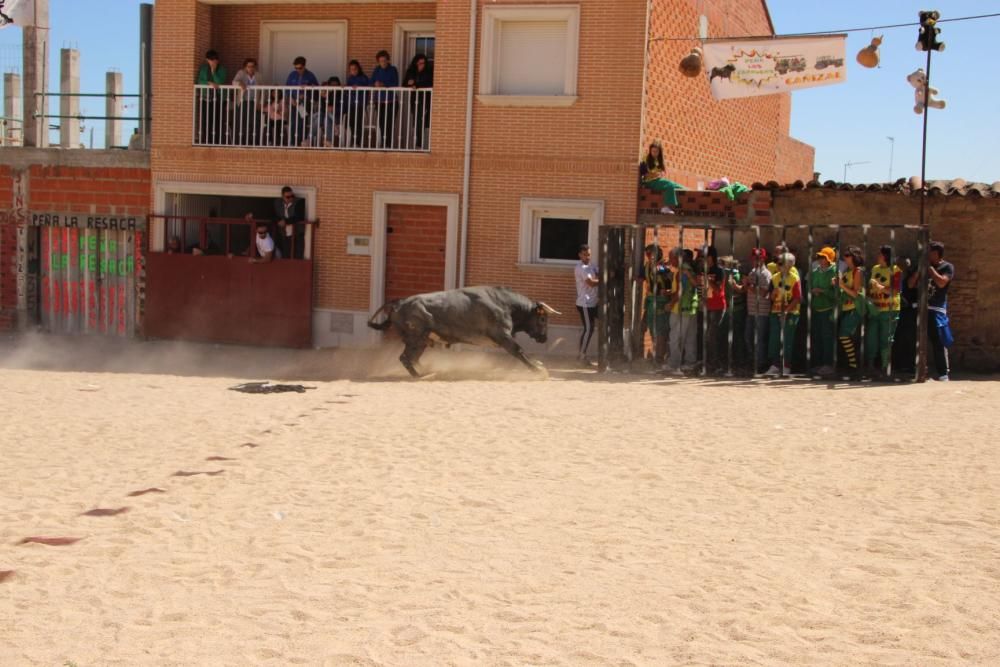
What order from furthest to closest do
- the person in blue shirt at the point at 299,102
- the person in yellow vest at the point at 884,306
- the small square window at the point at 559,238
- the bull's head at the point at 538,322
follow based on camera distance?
1. the person in blue shirt at the point at 299,102
2. the small square window at the point at 559,238
3. the bull's head at the point at 538,322
4. the person in yellow vest at the point at 884,306

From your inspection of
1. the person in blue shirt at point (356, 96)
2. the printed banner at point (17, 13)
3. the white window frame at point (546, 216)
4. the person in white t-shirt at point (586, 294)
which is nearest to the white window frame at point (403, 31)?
the person in blue shirt at point (356, 96)

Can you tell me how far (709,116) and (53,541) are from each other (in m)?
16.2

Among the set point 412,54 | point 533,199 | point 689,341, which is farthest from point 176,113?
point 689,341

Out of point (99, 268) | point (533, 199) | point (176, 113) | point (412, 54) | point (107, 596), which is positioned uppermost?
point (412, 54)

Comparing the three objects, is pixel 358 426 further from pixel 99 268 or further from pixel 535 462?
pixel 99 268

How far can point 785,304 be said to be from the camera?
48.0ft

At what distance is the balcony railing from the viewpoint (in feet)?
61.0

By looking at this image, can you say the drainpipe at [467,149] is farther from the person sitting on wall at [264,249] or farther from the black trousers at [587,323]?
the person sitting on wall at [264,249]

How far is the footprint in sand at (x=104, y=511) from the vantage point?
25.7ft

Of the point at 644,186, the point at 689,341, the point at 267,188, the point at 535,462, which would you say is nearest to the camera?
the point at 535,462

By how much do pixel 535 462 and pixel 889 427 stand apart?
3.84 m

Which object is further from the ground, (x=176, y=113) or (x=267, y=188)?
(x=176, y=113)

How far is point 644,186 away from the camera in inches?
683

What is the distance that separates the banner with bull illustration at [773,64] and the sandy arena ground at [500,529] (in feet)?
18.1
